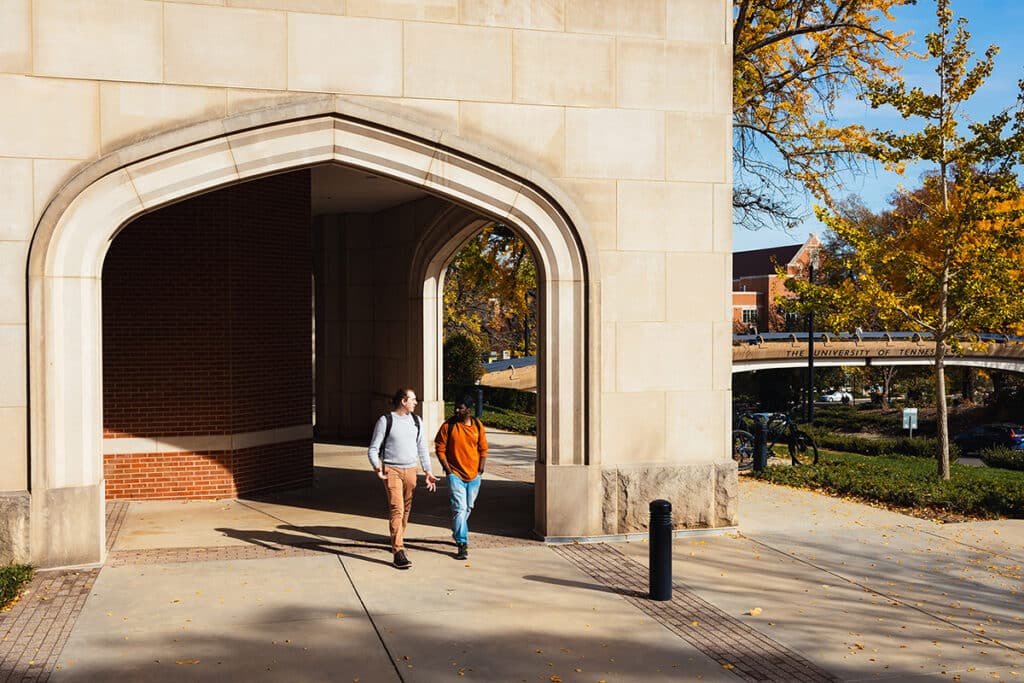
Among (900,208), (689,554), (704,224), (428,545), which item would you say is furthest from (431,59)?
(900,208)

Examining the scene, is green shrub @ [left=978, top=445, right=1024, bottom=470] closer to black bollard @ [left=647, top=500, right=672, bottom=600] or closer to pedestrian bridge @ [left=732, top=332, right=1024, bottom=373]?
black bollard @ [left=647, top=500, right=672, bottom=600]

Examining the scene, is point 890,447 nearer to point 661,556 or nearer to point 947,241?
point 947,241

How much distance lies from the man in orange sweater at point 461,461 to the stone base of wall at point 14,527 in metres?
4.01

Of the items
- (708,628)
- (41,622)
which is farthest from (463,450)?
(41,622)

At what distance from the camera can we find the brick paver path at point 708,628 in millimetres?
7320

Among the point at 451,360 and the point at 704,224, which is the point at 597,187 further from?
the point at 451,360

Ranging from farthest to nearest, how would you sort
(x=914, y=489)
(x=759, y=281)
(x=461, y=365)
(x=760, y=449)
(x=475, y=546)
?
(x=759, y=281), (x=461, y=365), (x=760, y=449), (x=914, y=489), (x=475, y=546)

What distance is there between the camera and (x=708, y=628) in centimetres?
836

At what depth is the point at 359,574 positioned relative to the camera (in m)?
9.93

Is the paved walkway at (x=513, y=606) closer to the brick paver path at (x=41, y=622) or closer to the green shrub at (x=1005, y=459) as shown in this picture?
the brick paver path at (x=41, y=622)

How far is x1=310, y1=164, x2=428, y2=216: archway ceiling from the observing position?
16625mm

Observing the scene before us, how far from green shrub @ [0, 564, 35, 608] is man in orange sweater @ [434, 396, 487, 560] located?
3.97m

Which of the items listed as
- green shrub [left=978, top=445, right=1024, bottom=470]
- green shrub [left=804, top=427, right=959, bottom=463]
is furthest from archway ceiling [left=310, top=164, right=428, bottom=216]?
green shrub [left=978, top=445, right=1024, bottom=470]

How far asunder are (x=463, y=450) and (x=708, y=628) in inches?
129
